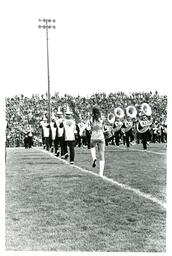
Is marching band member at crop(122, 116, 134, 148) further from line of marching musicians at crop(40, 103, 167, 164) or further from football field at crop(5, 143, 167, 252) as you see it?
football field at crop(5, 143, 167, 252)

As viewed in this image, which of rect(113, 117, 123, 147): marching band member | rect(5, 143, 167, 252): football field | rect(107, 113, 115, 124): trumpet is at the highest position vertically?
rect(107, 113, 115, 124): trumpet

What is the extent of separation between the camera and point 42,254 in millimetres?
8352

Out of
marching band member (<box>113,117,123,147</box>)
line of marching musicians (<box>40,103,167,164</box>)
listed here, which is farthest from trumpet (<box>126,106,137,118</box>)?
marching band member (<box>113,117,123,147</box>)

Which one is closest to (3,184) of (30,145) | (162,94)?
(162,94)

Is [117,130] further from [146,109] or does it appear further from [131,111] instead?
[146,109]

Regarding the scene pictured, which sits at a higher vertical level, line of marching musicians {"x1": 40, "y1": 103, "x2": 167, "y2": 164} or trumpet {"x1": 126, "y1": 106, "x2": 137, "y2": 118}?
trumpet {"x1": 126, "y1": 106, "x2": 137, "y2": 118}

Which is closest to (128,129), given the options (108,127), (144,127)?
(144,127)

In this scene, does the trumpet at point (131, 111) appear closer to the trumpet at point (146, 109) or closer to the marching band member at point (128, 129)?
the trumpet at point (146, 109)

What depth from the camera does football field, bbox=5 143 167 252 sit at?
828cm

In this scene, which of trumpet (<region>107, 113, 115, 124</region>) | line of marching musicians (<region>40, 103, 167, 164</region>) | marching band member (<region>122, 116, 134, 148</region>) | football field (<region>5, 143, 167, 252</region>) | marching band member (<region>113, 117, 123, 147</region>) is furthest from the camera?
marching band member (<region>113, 117, 123, 147</region>)

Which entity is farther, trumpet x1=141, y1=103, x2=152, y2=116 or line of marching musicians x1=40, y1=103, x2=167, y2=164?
line of marching musicians x1=40, y1=103, x2=167, y2=164

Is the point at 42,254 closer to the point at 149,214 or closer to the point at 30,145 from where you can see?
the point at 149,214

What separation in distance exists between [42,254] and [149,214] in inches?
61.8

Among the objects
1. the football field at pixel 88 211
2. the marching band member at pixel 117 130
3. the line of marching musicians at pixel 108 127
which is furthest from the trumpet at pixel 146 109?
the marching band member at pixel 117 130
